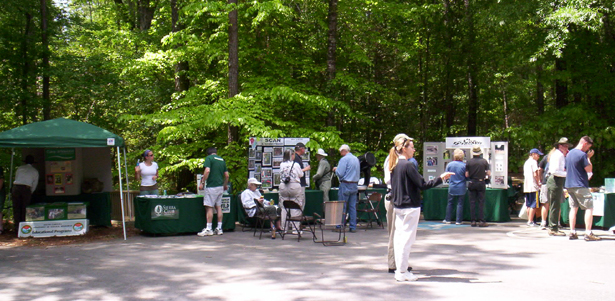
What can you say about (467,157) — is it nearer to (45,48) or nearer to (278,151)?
(278,151)

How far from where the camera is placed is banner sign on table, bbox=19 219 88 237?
11.0 meters

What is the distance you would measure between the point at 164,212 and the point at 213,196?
3.33 feet

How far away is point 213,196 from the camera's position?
11.2 m

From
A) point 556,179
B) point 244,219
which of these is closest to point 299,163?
point 244,219

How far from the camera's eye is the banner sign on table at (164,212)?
11.0 metres

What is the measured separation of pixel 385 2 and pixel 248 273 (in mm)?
11509

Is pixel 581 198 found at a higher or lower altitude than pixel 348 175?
lower

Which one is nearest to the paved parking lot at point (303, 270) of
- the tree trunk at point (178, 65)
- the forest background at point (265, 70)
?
the forest background at point (265, 70)

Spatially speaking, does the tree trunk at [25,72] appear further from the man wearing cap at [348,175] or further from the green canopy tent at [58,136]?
the man wearing cap at [348,175]

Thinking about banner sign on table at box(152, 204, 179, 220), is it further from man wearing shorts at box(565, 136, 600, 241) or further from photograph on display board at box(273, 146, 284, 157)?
man wearing shorts at box(565, 136, 600, 241)

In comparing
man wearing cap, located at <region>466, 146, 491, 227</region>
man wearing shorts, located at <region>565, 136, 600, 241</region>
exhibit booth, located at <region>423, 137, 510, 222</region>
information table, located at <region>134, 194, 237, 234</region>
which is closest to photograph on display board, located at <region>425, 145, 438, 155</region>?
exhibit booth, located at <region>423, 137, 510, 222</region>

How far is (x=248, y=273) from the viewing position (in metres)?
7.26

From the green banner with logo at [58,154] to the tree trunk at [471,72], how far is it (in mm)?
14373

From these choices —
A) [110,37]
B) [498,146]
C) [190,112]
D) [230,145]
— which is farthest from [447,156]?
[110,37]
